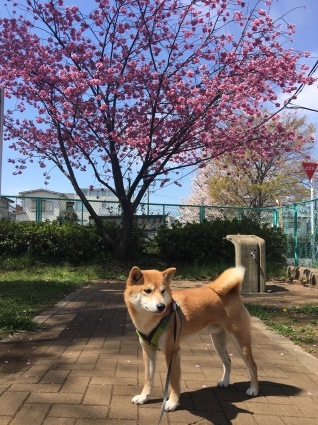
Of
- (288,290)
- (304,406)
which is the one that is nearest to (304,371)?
(304,406)

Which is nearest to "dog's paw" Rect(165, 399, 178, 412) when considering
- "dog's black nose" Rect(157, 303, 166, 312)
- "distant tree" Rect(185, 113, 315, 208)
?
"dog's black nose" Rect(157, 303, 166, 312)

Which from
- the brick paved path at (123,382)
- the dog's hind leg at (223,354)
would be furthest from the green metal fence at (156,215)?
the dog's hind leg at (223,354)

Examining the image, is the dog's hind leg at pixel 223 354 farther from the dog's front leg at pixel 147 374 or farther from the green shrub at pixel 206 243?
the green shrub at pixel 206 243

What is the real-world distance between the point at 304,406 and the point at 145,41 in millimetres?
10971

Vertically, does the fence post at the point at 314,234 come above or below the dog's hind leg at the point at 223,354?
→ above

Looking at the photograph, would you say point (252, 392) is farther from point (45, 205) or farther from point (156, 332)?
point (45, 205)

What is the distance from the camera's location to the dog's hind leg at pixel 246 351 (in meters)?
3.48

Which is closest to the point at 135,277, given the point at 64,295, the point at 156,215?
the point at 64,295

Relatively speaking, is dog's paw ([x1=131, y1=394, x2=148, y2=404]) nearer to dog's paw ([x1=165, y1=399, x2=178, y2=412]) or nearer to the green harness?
dog's paw ([x1=165, y1=399, x2=178, y2=412])

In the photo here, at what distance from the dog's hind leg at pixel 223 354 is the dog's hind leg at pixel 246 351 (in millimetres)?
191

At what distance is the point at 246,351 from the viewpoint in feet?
11.4

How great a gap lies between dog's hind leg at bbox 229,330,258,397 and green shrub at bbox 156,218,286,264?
9.18 m

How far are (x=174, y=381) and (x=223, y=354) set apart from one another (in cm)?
77

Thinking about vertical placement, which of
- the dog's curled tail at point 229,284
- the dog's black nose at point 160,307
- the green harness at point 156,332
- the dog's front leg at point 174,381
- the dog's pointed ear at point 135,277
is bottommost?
the dog's front leg at point 174,381
